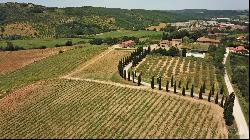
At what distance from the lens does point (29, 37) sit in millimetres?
178000

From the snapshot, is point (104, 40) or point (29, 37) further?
point (29, 37)

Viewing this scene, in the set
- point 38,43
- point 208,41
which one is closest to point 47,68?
point 38,43

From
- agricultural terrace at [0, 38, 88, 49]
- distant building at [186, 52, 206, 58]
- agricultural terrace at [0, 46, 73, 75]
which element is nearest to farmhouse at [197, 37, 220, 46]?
distant building at [186, 52, 206, 58]

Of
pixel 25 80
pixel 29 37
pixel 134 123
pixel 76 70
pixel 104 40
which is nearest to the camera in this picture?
pixel 134 123

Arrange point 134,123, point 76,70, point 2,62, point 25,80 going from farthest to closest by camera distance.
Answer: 1. point 2,62
2. point 76,70
3. point 25,80
4. point 134,123

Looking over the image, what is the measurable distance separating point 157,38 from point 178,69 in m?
70.5

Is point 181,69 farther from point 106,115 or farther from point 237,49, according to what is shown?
point 106,115

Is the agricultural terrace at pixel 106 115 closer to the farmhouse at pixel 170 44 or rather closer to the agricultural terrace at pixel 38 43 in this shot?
the farmhouse at pixel 170 44

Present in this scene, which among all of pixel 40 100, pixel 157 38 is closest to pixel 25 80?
pixel 40 100

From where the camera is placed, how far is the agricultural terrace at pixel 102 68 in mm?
94312

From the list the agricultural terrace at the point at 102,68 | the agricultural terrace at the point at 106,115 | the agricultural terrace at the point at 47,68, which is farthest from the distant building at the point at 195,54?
the agricultural terrace at the point at 106,115

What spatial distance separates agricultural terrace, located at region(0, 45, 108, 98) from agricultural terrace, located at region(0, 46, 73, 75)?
445 cm

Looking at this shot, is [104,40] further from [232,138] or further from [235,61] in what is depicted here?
[232,138]

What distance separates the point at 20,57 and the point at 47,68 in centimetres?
2578
